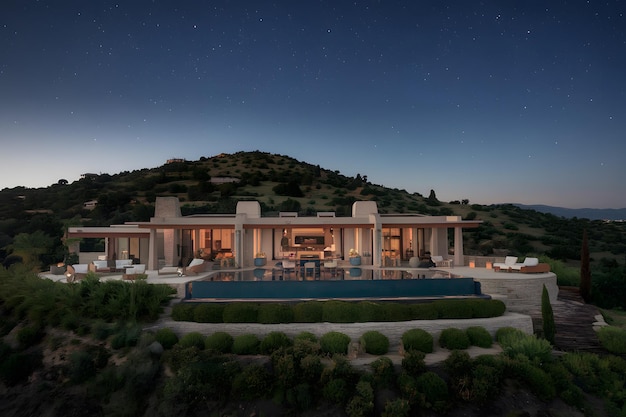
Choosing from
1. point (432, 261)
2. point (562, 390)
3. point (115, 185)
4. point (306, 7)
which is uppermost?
point (306, 7)

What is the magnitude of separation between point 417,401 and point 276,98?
3222cm

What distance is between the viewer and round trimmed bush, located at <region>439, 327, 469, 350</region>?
13992 mm

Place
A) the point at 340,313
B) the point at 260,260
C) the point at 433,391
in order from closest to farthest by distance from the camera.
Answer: the point at 433,391, the point at 340,313, the point at 260,260

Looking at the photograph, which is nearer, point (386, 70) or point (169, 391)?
point (169, 391)

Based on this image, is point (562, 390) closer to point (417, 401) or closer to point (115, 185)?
point (417, 401)

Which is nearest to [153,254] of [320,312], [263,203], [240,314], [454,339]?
[240,314]

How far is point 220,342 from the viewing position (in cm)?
1374

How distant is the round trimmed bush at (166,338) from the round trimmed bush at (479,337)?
10.0 m

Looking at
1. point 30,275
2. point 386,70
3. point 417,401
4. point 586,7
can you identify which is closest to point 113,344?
point 30,275

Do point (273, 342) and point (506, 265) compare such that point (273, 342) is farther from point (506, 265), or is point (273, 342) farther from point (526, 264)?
point (526, 264)

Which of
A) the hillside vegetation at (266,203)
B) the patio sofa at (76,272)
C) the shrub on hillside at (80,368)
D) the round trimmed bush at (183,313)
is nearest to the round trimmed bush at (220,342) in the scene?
the round trimmed bush at (183,313)

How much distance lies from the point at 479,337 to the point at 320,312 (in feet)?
18.0

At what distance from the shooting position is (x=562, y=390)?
41.6 feet

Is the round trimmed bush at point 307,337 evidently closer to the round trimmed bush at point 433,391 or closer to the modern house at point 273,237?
the round trimmed bush at point 433,391
